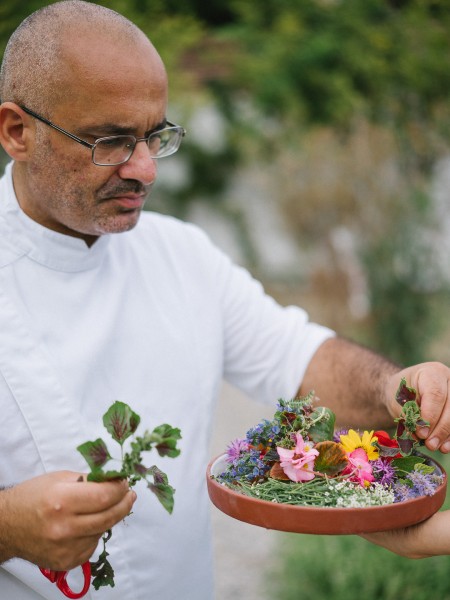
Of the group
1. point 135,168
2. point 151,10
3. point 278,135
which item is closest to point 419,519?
point 135,168

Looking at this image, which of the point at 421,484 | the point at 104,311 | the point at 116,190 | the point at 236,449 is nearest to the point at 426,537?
the point at 421,484

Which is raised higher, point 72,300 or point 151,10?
point 72,300

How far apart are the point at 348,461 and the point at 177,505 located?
0.57m

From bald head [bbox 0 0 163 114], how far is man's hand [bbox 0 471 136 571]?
0.94 meters

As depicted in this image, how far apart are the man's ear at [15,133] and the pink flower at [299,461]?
100 cm

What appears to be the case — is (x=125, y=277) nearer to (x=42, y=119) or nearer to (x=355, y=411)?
(x=42, y=119)

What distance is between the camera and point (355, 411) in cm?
224

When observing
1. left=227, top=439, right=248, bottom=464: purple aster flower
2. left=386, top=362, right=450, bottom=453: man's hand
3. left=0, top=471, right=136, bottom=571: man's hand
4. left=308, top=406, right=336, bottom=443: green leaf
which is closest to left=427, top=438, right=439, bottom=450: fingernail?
left=386, top=362, right=450, bottom=453: man's hand

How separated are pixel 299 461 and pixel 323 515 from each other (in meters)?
0.13

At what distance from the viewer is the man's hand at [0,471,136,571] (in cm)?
142

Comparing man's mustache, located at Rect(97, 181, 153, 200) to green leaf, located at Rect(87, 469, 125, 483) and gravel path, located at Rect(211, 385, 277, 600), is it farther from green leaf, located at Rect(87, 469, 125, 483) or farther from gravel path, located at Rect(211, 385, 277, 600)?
gravel path, located at Rect(211, 385, 277, 600)

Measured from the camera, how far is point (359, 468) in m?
1.68

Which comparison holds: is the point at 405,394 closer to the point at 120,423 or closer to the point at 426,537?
the point at 426,537

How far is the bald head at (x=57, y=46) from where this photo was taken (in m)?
1.93
